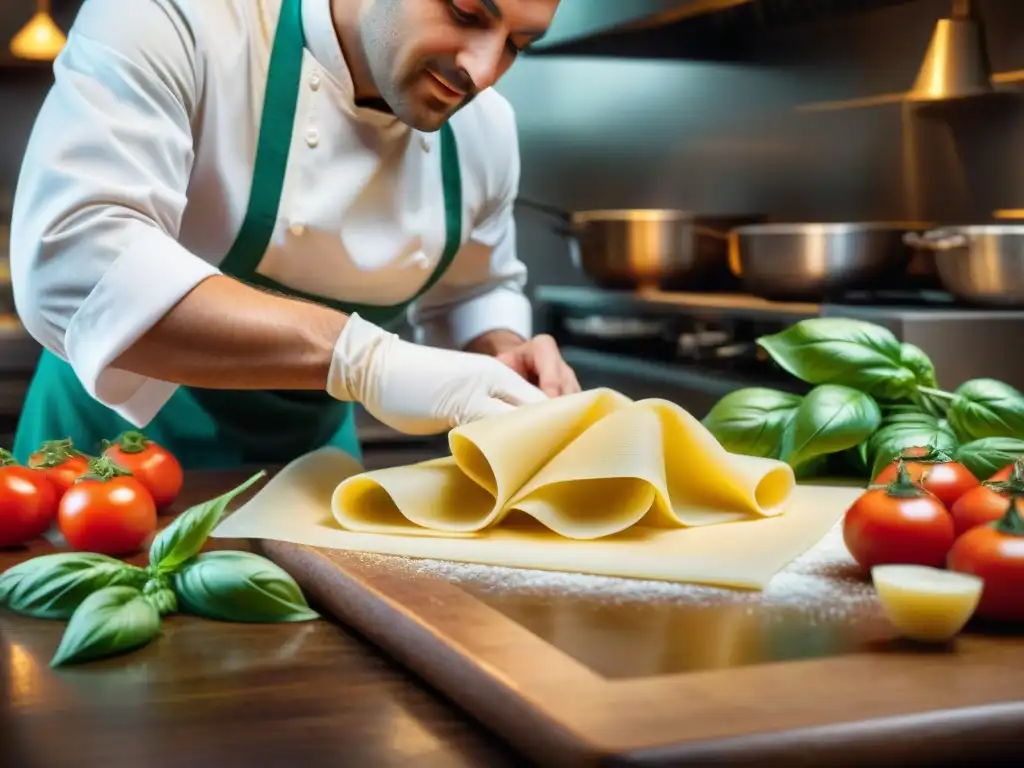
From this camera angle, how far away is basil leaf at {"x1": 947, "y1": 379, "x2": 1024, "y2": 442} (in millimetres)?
1261

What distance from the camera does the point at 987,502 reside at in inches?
36.1

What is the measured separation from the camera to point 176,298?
1270mm

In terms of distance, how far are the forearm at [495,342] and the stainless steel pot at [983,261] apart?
0.68m

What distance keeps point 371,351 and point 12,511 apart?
0.41 metres

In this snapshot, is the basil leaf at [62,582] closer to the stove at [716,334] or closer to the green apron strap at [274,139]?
the green apron strap at [274,139]

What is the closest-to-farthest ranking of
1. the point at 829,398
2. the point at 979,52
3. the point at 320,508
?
the point at 320,508 < the point at 829,398 < the point at 979,52

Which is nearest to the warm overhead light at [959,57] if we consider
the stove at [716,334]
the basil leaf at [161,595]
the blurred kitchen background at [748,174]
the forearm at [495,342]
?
the blurred kitchen background at [748,174]

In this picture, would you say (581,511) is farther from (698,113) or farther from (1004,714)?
(698,113)

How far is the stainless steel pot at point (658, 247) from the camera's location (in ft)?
8.96

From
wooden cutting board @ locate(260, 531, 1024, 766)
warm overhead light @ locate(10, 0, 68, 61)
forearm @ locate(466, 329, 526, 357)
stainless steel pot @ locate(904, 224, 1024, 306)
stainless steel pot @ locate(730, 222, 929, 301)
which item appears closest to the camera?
wooden cutting board @ locate(260, 531, 1024, 766)

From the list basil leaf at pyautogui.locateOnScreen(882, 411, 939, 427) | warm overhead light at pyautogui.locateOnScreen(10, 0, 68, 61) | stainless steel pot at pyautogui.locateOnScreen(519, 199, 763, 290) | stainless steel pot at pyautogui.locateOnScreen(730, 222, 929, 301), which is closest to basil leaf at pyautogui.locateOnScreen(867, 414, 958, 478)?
basil leaf at pyautogui.locateOnScreen(882, 411, 939, 427)

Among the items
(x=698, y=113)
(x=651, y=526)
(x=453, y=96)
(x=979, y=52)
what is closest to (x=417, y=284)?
(x=453, y=96)

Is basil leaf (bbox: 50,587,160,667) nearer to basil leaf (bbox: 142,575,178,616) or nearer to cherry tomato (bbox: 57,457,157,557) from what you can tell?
basil leaf (bbox: 142,575,178,616)

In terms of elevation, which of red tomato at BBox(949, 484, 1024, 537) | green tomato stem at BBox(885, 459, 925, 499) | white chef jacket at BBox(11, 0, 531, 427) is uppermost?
white chef jacket at BBox(11, 0, 531, 427)
